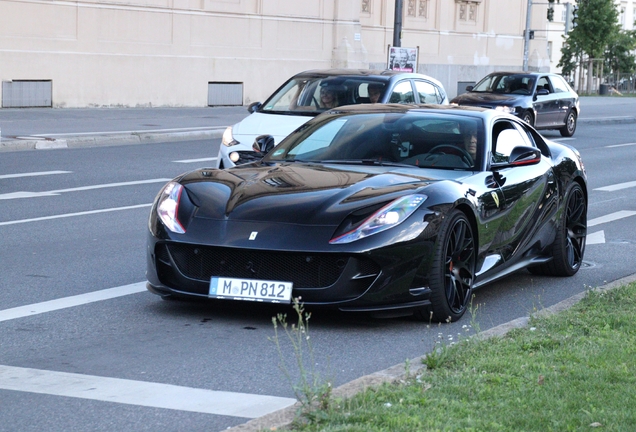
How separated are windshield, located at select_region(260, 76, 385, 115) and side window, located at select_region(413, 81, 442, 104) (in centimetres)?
91

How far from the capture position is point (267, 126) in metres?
14.0

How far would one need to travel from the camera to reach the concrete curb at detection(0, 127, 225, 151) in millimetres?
19562

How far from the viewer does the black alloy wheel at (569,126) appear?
94.4 ft

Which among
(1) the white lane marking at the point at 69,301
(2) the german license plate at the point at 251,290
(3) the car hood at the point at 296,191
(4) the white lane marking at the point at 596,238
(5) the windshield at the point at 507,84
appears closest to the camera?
(2) the german license plate at the point at 251,290

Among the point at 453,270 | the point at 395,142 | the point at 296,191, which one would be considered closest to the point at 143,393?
the point at 296,191

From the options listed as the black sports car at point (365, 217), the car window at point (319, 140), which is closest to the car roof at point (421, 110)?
the black sports car at point (365, 217)

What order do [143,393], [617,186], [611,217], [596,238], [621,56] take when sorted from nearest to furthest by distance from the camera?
[143,393] < [596,238] < [611,217] < [617,186] < [621,56]

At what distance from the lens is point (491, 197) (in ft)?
25.0

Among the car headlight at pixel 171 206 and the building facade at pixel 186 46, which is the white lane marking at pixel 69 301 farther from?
the building facade at pixel 186 46

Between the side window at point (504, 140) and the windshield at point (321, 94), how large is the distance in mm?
6141

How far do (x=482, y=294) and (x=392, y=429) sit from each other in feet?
13.0

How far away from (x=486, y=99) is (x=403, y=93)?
11.9 meters

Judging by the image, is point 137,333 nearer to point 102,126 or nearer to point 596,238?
point 596,238

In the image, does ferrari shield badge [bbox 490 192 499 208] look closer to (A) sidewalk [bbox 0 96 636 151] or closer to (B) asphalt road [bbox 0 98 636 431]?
(B) asphalt road [bbox 0 98 636 431]
